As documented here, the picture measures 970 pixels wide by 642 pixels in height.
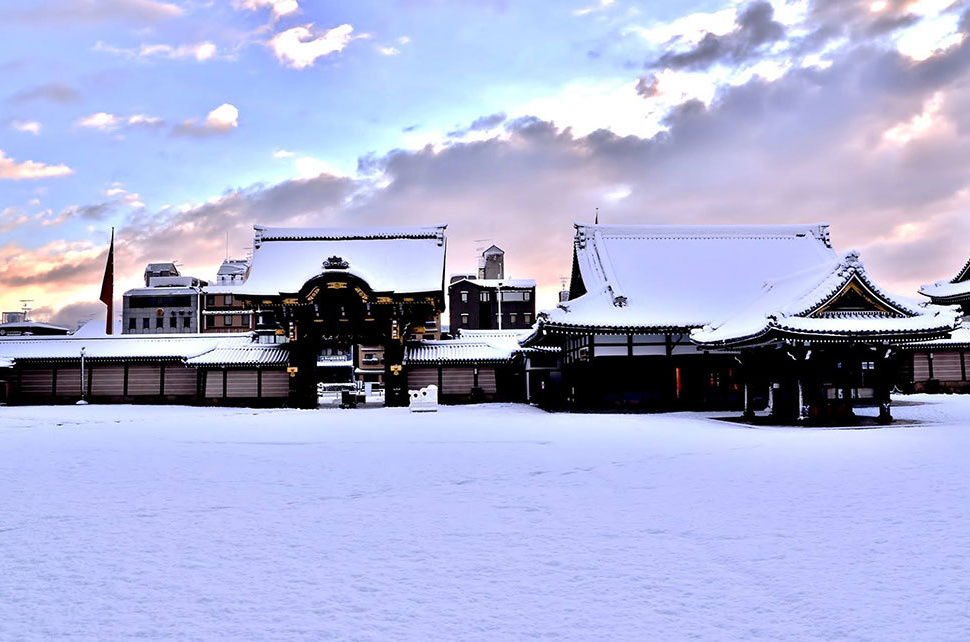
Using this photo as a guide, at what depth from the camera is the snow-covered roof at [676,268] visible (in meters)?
30.8

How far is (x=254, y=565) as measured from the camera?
6.57 meters

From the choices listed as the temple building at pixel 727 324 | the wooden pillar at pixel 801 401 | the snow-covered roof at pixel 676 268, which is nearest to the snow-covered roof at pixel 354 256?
the temple building at pixel 727 324

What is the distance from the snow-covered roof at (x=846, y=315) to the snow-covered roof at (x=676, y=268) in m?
5.63

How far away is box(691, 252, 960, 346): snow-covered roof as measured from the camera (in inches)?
878

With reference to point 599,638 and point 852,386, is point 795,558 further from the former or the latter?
point 852,386

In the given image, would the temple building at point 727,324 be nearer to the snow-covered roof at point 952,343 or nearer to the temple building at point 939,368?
the snow-covered roof at point 952,343

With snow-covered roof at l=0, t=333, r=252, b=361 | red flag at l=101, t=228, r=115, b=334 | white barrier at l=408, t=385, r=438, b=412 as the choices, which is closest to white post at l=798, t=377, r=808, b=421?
white barrier at l=408, t=385, r=438, b=412

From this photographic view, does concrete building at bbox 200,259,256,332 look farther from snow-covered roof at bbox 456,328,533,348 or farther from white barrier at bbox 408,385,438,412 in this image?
white barrier at bbox 408,385,438,412

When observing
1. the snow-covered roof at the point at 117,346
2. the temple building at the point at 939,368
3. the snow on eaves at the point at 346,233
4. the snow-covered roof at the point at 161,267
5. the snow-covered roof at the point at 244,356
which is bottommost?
the temple building at the point at 939,368

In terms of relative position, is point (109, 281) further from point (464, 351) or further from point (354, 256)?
point (464, 351)

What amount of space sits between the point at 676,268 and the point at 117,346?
3321cm

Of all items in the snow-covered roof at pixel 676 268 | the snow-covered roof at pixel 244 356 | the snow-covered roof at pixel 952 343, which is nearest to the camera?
the snow-covered roof at pixel 676 268

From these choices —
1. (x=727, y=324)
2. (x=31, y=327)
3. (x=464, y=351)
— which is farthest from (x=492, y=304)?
(x=727, y=324)

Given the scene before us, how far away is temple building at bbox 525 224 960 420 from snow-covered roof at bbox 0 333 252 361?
2126 centimetres
